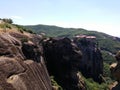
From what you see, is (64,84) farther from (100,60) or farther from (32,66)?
(100,60)

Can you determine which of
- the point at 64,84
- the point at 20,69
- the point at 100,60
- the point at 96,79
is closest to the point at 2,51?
the point at 20,69

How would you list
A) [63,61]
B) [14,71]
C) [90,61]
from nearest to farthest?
[14,71]
[63,61]
[90,61]

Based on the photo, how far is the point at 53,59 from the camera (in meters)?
104

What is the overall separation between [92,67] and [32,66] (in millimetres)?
112265

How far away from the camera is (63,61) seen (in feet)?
336

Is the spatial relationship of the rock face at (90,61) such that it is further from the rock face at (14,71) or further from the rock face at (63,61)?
the rock face at (14,71)

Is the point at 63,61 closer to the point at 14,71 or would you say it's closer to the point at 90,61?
the point at 14,71

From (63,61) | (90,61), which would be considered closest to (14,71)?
(63,61)

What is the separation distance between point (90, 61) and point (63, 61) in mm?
66274

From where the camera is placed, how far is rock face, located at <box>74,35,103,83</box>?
161 meters

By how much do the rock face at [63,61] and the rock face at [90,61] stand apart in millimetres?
54726

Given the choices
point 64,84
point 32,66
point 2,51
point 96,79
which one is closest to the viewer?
point 2,51

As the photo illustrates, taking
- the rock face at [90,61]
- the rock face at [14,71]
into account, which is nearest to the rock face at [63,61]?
the rock face at [14,71]

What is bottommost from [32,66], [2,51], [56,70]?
[56,70]
